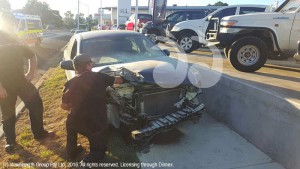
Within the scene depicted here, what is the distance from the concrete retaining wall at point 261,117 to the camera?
3742 mm

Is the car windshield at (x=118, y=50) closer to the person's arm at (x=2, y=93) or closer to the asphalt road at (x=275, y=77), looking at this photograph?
the person's arm at (x=2, y=93)

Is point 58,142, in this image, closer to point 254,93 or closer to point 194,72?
point 194,72

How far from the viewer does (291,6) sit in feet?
22.9

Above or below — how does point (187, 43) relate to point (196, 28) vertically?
below

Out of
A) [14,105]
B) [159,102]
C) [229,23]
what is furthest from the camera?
[229,23]

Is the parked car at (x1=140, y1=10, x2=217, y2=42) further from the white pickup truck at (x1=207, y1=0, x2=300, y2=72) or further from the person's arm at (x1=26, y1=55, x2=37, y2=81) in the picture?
the person's arm at (x1=26, y1=55, x2=37, y2=81)

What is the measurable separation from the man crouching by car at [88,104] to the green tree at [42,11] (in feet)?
302

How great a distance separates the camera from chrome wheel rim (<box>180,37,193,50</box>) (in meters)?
11.8

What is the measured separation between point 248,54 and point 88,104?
4.77 meters

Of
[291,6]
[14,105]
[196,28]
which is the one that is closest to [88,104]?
[14,105]

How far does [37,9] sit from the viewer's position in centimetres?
9044

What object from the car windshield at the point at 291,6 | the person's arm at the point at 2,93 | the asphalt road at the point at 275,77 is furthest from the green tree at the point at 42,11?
the person's arm at the point at 2,93

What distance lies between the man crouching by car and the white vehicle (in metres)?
8.44

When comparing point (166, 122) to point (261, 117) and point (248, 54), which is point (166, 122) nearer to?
point (261, 117)
